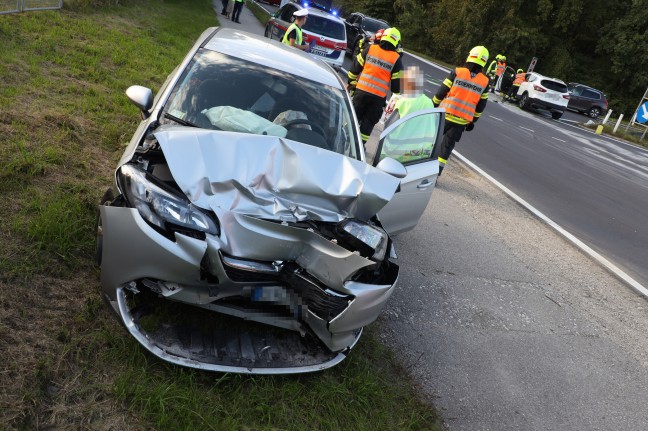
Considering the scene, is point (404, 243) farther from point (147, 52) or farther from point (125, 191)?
point (147, 52)

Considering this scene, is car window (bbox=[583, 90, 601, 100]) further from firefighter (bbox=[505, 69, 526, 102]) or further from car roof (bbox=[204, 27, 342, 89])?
car roof (bbox=[204, 27, 342, 89])

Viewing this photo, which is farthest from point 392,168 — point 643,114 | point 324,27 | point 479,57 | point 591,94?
point 591,94

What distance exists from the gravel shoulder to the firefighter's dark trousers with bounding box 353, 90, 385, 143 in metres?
1.63

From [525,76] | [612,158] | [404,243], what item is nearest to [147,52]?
[404,243]

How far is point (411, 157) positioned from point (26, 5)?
8893 mm

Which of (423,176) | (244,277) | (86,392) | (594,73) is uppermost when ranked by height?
(594,73)

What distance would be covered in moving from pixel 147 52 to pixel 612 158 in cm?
1472

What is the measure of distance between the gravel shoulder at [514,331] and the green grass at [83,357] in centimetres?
43

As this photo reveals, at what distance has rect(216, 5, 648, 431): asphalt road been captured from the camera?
374 cm

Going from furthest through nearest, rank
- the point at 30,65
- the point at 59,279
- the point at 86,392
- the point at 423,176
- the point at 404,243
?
the point at 30,65, the point at 404,243, the point at 423,176, the point at 59,279, the point at 86,392

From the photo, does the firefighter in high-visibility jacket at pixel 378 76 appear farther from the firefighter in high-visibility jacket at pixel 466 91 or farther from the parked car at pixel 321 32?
the parked car at pixel 321 32

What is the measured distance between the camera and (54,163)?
4.75 metres

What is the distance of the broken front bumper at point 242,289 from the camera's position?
2.69 m

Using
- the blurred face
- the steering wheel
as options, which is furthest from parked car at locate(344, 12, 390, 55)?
the steering wheel
